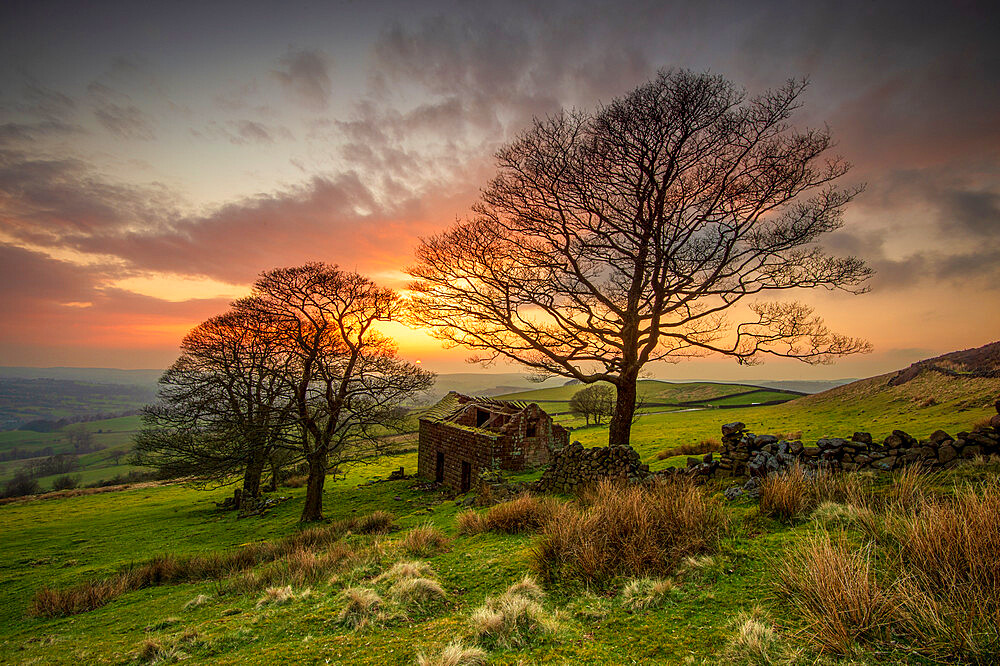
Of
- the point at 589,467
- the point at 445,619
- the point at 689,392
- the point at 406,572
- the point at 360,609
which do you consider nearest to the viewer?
the point at 445,619

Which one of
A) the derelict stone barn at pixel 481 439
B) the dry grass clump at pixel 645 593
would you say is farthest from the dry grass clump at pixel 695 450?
the dry grass clump at pixel 645 593

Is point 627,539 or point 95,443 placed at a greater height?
point 627,539

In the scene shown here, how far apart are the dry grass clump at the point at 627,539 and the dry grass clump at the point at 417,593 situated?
1587 mm

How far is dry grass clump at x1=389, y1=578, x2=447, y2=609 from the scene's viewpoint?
6215 mm

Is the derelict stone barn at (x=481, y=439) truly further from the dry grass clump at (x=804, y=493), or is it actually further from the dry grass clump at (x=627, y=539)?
the dry grass clump at (x=804, y=493)

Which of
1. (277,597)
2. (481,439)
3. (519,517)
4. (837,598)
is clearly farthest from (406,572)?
(481,439)

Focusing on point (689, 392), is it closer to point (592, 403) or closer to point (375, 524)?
point (592, 403)

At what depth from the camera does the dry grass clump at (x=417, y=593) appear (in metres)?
6.21

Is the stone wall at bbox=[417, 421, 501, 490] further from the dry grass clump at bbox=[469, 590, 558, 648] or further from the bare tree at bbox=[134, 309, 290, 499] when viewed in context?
the dry grass clump at bbox=[469, 590, 558, 648]

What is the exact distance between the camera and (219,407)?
21797mm

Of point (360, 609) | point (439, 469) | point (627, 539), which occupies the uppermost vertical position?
point (627, 539)

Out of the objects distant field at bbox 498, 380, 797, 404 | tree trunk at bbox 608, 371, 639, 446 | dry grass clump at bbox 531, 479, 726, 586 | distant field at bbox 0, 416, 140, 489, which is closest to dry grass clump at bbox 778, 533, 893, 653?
dry grass clump at bbox 531, 479, 726, 586

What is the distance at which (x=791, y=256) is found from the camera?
12.6 metres

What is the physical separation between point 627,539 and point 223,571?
11910 millimetres
